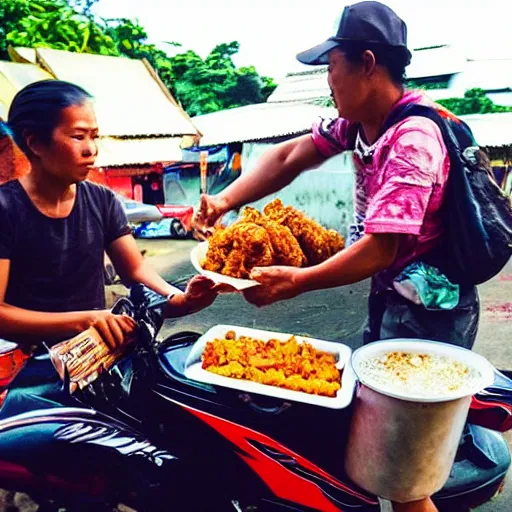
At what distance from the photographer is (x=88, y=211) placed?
72.6 inches

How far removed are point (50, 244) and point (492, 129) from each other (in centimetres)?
623

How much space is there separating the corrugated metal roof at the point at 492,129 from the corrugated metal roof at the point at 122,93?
3.37 meters

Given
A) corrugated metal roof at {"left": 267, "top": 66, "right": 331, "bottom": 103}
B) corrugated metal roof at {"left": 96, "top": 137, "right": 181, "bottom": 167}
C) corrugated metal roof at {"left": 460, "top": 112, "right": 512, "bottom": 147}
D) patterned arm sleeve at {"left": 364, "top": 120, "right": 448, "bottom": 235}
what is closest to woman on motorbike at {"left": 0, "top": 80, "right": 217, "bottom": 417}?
patterned arm sleeve at {"left": 364, "top": 120, "right": 448, "bottom": 235}

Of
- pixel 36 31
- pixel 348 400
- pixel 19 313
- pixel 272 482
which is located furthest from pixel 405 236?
pixel 36 31

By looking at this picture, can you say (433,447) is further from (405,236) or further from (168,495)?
(168,495)

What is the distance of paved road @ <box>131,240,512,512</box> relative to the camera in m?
4.45

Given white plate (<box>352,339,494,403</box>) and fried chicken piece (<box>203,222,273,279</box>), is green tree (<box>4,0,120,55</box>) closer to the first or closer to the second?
fried chicken piece (<box>203,222,273,279</box>)

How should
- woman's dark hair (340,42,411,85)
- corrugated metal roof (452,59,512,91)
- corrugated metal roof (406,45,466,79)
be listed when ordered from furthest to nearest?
1. corrugated metal roof (406,45,466,79)
2. corrugated metal roof (452,59,512,91)
3. woman's dark hair (340,42,411,85)

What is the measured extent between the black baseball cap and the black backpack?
20 centimetres

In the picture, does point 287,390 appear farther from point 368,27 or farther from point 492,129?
point 492,129

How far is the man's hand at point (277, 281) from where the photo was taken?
160cm

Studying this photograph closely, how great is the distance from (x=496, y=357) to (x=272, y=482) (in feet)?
9.94

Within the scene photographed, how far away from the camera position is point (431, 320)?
170 cm

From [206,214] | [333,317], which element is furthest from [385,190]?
[333,317]
